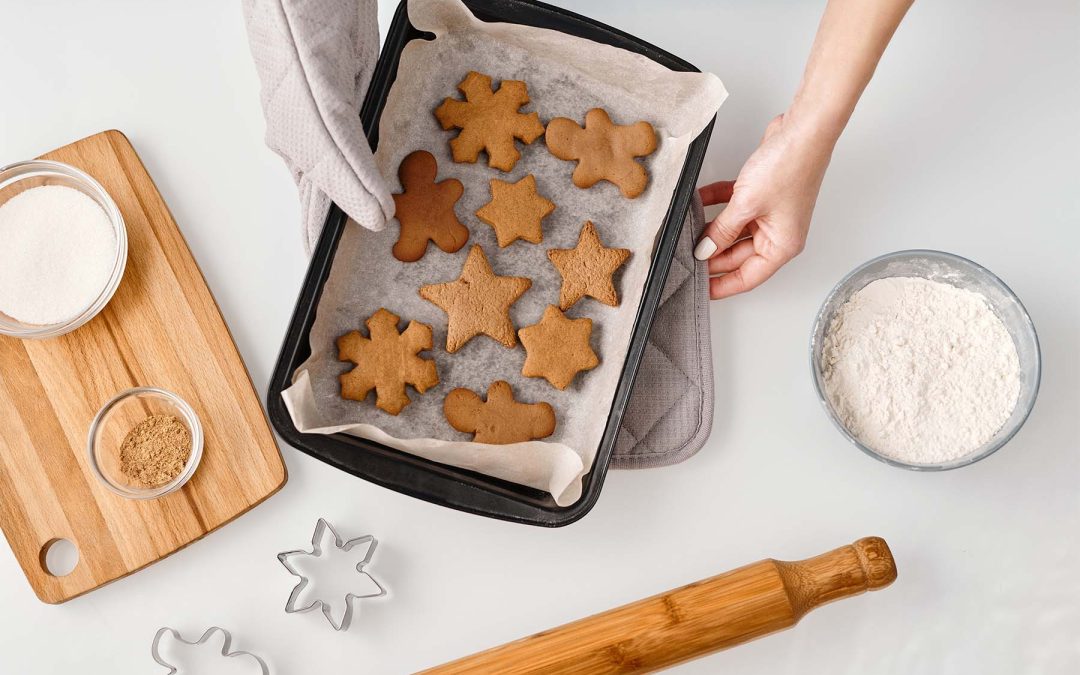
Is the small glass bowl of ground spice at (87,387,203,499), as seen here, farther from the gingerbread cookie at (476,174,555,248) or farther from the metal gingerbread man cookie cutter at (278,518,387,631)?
the gingerbread cookie at (476,174,555,248)

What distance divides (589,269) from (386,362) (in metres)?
0.27

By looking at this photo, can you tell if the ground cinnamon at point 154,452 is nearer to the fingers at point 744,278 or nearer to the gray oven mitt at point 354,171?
the gray oven mitt at point 354,171

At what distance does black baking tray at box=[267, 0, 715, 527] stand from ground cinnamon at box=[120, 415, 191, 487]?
17 cm

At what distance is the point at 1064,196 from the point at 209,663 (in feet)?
4.07

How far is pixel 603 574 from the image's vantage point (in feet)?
3.07

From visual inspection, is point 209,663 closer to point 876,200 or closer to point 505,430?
point 505,430

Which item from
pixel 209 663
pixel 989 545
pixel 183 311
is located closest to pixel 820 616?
pixel 989 545

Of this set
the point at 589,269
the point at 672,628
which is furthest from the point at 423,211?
the point at 672,628

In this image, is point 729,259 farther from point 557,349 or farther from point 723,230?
point 557,349

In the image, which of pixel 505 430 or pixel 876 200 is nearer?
pixel 505 430

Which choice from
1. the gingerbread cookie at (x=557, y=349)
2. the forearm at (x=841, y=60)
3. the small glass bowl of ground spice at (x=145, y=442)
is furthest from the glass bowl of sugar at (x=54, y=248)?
the forearm at (x=841, y=60)

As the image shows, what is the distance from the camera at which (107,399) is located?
90cm

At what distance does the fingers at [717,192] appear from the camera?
96 centimetres

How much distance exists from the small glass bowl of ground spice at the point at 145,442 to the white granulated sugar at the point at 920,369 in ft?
2.52
